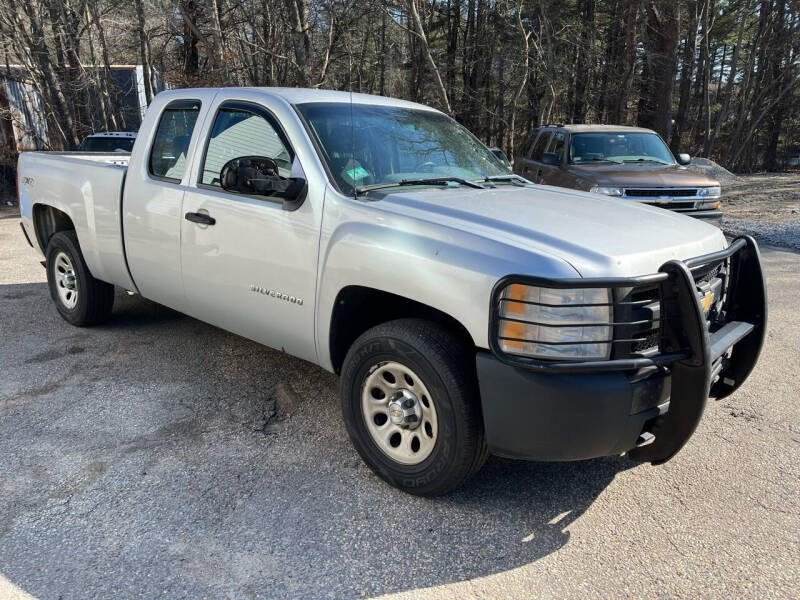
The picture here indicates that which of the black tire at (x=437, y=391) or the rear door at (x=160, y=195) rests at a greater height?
the rear door at (x=160, y=195)

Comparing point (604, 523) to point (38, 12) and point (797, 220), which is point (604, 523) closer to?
point (797, 220)

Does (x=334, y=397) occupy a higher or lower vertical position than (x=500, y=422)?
lower

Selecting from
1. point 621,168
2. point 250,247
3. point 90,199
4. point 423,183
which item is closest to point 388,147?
point 423,183

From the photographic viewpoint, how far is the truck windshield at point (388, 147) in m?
3.48

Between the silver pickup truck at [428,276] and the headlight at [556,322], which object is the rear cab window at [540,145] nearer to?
the silver pickup truck at [428,276]

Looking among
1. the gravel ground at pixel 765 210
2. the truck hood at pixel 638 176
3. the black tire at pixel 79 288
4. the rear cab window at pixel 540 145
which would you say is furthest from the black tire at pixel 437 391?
the rear cab window at pixel 540 145

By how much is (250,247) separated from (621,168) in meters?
6.84

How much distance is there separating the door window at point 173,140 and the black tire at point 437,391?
2026mm

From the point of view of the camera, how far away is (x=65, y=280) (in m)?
5.63

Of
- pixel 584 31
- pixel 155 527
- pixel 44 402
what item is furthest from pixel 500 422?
pixel 584 31

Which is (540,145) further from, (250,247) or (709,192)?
(250,247)

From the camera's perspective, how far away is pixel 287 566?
256 cm

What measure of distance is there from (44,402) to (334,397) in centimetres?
187

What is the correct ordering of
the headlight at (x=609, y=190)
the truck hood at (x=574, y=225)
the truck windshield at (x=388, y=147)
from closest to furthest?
the truck hood at (x=574, y=225) → the truck windshield at (x=388, y=147) → the headlight at (x=609, y=190)
